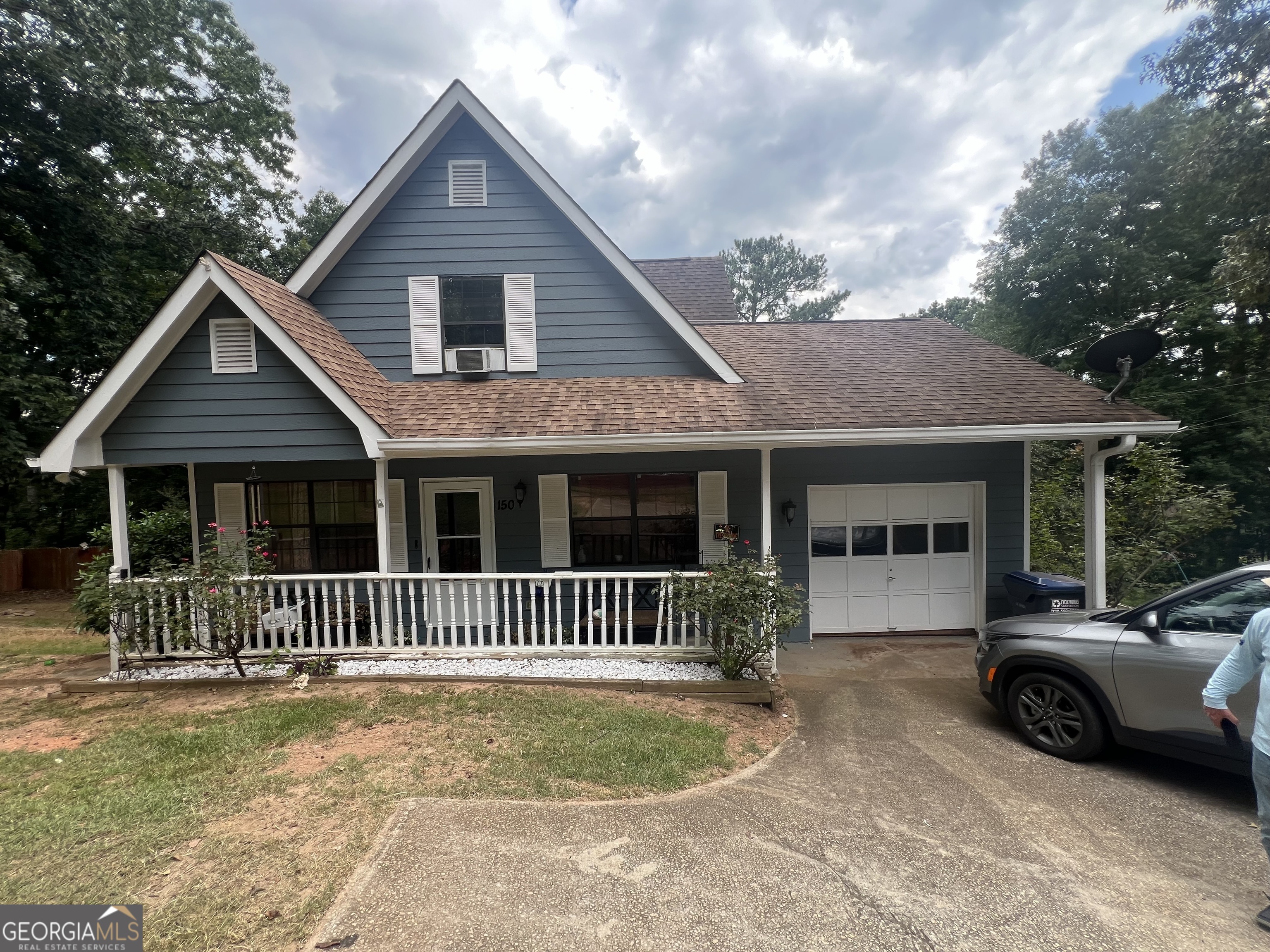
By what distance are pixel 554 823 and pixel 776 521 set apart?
5160mm

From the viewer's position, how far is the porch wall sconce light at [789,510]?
7336 mm

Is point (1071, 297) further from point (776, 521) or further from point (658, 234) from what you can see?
point (776, 521)

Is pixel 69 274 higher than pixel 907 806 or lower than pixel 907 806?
higher

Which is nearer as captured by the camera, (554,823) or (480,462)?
(554,823)

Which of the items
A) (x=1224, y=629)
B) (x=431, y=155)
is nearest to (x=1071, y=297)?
(x=1224, y=629)

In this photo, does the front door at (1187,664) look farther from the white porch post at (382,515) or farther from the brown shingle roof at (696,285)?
the brown shingle roof at (696,285)

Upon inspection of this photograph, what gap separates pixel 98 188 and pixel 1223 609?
21629mm

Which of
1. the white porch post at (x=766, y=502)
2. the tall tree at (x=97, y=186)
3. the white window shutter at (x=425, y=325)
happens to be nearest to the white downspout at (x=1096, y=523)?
the white porch post at (x=766, y=502)

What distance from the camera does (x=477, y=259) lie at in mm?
7496

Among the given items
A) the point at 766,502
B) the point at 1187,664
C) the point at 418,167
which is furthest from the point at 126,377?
the point at 1187,664

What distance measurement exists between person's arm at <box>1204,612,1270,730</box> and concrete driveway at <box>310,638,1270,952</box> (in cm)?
95

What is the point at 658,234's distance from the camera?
80.5 feet

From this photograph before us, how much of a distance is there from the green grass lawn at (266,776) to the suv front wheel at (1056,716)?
85.6 inches

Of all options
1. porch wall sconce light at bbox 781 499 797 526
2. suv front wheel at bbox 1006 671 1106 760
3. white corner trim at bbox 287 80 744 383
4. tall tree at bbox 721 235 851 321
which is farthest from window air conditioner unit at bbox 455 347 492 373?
tall tree at bbox 721 235 851 321
